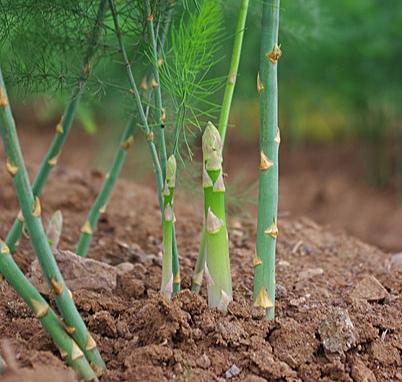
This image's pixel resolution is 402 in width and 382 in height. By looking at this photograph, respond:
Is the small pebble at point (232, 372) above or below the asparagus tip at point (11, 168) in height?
below

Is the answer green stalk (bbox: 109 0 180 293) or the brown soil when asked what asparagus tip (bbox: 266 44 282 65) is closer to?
green stalk (bbox: 109 0 180 293)

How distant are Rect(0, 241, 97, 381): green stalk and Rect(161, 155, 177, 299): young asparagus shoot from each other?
40 centimetres

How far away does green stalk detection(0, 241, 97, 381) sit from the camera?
217cm

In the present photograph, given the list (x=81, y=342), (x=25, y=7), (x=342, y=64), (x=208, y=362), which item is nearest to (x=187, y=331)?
(x=208, y=362)

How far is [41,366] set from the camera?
2.16 meters

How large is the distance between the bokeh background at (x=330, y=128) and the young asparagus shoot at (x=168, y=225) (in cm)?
318

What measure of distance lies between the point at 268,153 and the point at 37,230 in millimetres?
694

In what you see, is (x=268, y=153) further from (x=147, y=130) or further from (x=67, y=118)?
(x=67, y=118)

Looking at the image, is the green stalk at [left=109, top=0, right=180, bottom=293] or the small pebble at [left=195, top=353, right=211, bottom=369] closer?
the small pebble at [left=195, top=353, right=211, bottom=369]

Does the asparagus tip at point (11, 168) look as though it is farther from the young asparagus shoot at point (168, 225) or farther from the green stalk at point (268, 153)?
the green stalk at point (268, 153)

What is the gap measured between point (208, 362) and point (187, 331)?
11cm

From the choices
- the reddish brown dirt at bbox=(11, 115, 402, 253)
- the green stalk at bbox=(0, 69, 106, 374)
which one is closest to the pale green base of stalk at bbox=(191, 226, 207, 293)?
the green stalk at bbox=(0, 69, 106, 374)

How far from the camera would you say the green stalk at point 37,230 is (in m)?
2.08

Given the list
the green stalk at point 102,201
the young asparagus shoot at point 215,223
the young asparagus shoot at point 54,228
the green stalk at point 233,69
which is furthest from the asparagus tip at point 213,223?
the young asparagus shoot at point 54,228
